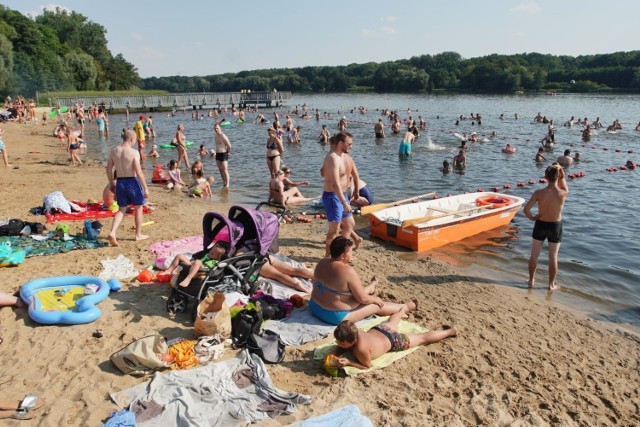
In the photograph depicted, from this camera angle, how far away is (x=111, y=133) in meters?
32.1

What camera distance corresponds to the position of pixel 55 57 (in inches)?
2441

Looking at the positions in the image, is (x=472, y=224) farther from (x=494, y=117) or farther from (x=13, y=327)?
(x=494, y=117)

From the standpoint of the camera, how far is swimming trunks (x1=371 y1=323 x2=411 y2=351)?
200 inches

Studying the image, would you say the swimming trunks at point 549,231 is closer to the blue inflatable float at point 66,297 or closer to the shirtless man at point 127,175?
the blue inflatable float at point 66,297

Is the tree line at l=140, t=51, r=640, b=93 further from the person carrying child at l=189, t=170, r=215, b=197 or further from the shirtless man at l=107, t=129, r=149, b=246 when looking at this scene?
the shirtless man at l=107, t=129, r=149, b=246

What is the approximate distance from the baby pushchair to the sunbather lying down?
9 cm

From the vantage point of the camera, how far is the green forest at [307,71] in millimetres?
57094

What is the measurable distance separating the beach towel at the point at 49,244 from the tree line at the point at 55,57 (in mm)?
43997

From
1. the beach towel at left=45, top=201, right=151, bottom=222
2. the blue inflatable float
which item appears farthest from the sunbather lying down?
the beach towel at left=45, top=201, right=151, bottom=222

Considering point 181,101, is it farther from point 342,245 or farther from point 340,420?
point 340,420

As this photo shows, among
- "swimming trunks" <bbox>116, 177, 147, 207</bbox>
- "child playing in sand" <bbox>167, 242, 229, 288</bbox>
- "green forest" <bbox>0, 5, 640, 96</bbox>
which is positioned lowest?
"child playing in sand" <bbox>167, 242, 229, 288</bbox>

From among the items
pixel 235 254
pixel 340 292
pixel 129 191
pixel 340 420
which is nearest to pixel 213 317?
pixel 235 254

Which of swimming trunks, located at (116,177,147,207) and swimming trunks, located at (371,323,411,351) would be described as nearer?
swimming trunks, located at (371,323,411,351)

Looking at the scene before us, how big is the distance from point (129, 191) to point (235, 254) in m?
2.72
